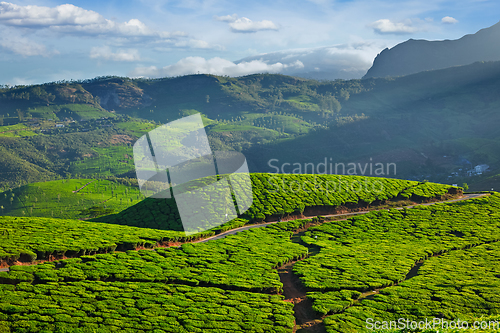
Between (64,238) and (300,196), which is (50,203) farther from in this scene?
(64,238)

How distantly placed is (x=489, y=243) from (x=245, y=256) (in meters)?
42.1

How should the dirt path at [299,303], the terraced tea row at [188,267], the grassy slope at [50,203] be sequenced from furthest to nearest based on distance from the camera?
the grassy slope at [50,203]
the terraced tea row at [188,267]
the dirt path at [299,303]

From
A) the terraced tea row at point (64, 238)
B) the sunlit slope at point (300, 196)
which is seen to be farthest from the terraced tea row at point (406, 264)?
the terraced tea row at point (64, 238)

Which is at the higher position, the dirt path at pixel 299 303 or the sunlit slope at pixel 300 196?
the sunlit slope at pixel 300 196

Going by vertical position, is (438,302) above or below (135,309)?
below

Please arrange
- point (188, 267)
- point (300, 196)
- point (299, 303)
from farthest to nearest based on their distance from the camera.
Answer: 1. point (300, 196)
2. point (188, 267)
3. point (299, 303)

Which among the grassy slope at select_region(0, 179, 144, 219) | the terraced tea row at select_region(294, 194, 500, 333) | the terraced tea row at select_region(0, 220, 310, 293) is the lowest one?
the grassy slope at select_region(0, 179, 144, 219)

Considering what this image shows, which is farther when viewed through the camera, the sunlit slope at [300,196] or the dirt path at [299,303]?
the sunlit slope at [300,196]

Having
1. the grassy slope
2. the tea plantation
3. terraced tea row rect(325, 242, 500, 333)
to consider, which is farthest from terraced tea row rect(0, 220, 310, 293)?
the grassy slope

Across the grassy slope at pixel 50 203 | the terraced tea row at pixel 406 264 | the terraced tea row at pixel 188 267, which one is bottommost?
the grassy slope at pixel 50 203

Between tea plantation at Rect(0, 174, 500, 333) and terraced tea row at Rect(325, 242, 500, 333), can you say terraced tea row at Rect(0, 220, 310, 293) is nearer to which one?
tea plantation at Rect(0, 174, 500, 333)

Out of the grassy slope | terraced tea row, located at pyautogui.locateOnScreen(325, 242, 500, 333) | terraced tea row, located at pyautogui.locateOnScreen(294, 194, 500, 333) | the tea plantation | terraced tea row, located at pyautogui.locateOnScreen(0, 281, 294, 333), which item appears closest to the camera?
terraced tea row, located at pyautogui.locateOnScreen(0, 281, 294, 333)

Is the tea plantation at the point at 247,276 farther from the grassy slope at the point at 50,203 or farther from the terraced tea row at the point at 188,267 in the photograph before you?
the grassy slope at the point at 50,203

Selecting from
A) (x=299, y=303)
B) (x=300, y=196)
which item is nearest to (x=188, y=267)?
(x=299, y=303)
